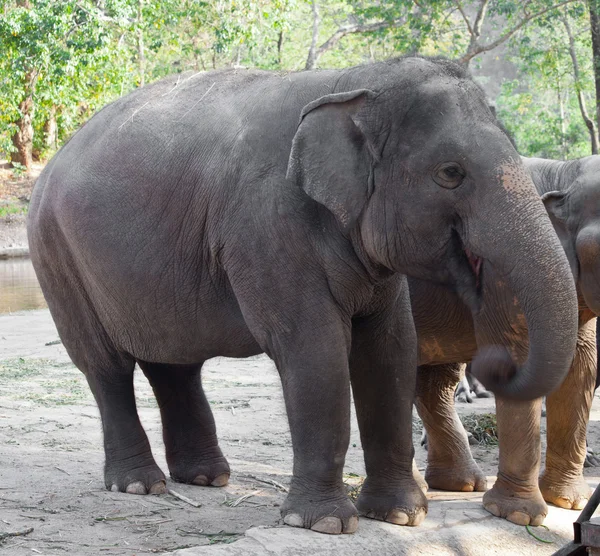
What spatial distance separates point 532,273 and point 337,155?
84 centimetres

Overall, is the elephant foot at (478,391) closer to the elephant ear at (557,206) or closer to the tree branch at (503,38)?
the elephant ear at (557,206)

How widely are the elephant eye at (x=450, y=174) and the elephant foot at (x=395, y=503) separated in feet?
4.33

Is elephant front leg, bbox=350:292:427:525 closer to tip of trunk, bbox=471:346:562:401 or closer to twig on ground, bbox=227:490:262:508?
tip of trunk, bbox=471:346:562:401

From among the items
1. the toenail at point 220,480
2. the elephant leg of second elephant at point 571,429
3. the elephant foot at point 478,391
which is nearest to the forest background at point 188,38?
the elephant foot at point 478,391

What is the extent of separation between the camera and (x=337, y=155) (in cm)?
380

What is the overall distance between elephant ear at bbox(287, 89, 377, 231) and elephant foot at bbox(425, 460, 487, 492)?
1818 mm

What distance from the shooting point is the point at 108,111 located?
16.4 ft

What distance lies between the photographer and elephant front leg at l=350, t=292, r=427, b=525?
4234 millimetres

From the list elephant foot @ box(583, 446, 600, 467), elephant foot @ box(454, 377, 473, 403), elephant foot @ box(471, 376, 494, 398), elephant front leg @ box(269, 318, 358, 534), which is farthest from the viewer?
elephant foot @ box(471, 376, 494, 398)

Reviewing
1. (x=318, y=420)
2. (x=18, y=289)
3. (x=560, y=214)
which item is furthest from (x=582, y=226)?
(x=18, y=289)

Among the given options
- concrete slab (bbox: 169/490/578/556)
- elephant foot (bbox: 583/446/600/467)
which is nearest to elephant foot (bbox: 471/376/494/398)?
elephant foot (bbox: 583/446/600/467)

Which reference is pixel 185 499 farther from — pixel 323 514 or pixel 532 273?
pixel 532 273

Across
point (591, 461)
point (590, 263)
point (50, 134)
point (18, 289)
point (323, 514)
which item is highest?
point (590, 263)

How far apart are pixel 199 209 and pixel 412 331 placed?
1008 mm
